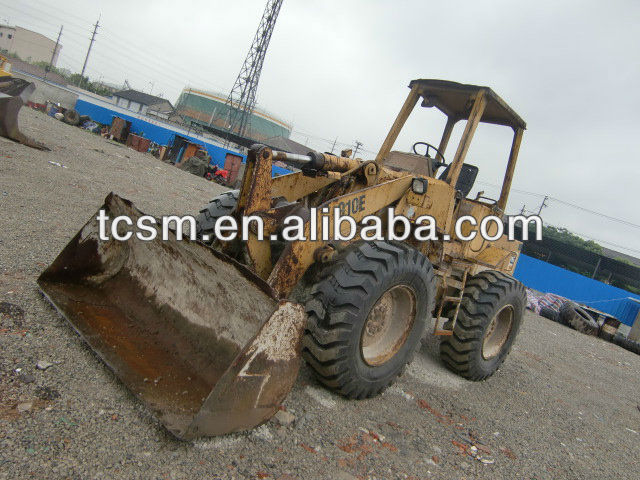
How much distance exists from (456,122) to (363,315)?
3333mm

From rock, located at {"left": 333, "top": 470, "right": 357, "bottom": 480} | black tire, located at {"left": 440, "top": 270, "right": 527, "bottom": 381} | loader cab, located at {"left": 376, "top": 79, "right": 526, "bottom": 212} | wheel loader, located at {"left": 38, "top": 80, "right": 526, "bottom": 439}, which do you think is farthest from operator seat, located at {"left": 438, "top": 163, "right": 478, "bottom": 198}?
rock, located at {"left": 333, "top": 470, "right": 357, "bottom": 480}

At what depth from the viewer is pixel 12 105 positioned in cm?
887

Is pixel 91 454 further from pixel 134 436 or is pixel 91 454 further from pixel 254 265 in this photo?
pixel 254 265

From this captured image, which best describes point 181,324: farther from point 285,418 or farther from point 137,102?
point 137,102

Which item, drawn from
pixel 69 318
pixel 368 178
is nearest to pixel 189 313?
pixel 69 318

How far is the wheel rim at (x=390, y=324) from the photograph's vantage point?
3365 mm

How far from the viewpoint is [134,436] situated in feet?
7.21

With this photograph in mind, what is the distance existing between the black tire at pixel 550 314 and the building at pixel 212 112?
150 feet

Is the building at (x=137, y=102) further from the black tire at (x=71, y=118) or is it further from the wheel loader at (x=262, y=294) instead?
the wheel loader at (x=262, y=294)

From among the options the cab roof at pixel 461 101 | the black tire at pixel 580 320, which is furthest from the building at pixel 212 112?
the cab roof at pixel 461 101

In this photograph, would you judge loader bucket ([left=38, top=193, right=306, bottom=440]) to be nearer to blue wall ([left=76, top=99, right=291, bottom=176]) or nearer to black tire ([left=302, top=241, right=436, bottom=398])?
black tire ([left=302, top=241, right=436, bottom=398])

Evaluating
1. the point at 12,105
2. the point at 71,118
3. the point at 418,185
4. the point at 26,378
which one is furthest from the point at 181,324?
the point at 71,118

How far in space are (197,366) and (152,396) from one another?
428mm

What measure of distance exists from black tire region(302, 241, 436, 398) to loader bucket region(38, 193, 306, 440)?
45 cm
